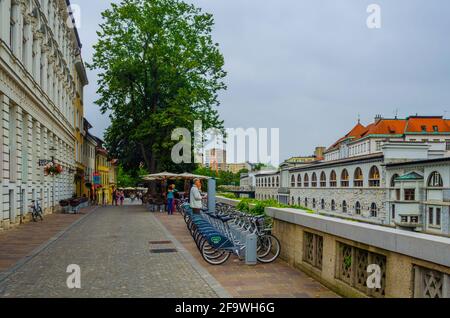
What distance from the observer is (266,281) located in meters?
8.01

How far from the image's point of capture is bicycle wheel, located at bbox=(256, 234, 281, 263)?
32.6 feet

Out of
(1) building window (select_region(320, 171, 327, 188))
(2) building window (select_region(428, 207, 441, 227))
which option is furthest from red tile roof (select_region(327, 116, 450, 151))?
(2) building window (select_region(428, 207, 441, 227))

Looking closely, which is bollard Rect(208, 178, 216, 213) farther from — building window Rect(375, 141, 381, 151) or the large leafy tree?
building window Rect(375, 141, 381, 151)

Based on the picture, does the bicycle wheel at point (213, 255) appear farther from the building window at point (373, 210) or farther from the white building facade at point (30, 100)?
the building window at point (373, 210)

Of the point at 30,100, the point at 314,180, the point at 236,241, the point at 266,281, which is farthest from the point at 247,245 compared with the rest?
the point at 314,180

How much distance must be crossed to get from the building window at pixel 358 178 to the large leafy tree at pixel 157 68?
109 ft

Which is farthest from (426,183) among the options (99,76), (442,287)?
(442,287)

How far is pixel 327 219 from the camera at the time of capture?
7.49m

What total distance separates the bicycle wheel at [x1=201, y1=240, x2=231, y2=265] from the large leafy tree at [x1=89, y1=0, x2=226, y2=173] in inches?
995

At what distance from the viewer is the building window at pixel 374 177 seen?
61728mm

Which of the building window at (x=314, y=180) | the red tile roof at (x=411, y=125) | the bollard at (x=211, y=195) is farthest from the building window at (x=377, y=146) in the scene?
the bollard at (x=211, y=195)

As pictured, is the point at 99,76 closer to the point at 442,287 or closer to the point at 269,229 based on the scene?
the point at 269,229

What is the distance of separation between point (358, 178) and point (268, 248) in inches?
2289
